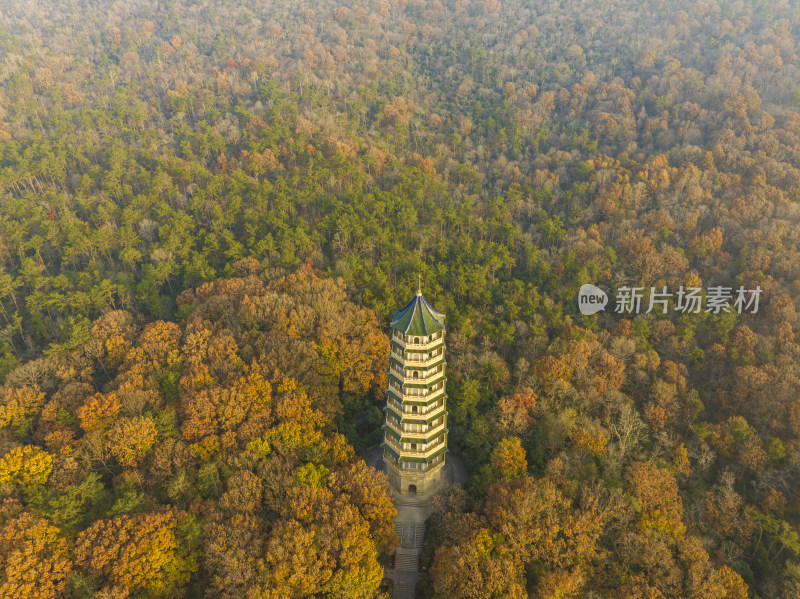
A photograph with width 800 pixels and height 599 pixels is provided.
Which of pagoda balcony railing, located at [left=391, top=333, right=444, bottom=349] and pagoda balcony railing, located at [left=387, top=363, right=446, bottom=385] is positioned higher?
pagoda balcony railing, located at [left=391, top=333, right=444, bottom=349]

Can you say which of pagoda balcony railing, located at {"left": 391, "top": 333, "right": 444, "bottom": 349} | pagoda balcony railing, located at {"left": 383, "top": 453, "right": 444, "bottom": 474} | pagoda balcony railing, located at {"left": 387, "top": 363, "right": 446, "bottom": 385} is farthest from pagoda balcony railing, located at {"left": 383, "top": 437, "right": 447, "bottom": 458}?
pagoda balcony railing, located at {"left": 391, "top": 333, "right": 444, "bottom": 349}

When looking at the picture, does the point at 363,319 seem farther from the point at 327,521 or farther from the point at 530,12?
the point at 530,12

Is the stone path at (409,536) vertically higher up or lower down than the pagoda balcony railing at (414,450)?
lower down

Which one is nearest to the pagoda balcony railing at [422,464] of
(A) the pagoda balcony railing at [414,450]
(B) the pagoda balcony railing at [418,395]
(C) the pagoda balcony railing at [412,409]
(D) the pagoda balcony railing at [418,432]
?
(A) the pagoda balcony railing at [414,450]

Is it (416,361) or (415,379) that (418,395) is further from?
(416,361)

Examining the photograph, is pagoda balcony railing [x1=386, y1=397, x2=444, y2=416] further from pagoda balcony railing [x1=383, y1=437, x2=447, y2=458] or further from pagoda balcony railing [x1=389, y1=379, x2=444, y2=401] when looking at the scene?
pagoda balcony railing [x1=383, y1=437, x2=447, y2=458]

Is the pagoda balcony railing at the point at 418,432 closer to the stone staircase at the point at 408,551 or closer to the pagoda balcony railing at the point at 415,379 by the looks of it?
the pagoda balcony railing at the point at 415,379
